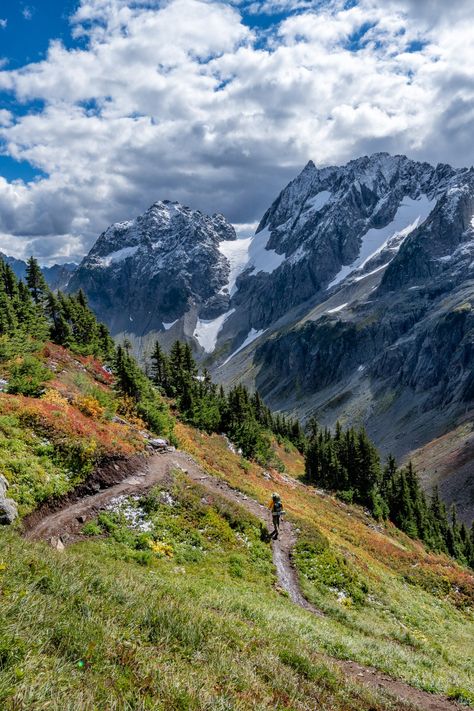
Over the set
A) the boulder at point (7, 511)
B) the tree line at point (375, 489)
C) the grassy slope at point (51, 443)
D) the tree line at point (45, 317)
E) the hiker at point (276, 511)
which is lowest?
the tree line at point (375, 489)

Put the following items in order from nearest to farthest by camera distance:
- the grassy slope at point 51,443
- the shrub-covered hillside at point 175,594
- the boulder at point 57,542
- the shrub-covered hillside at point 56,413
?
the shrub-covered hillside at point 175,594 → the boulder at point 57,542 → the grassy slope at point 51,443 → the shrub-covered hillside at point 56,413

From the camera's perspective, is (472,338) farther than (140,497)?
Yes

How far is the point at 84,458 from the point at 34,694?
17.8m

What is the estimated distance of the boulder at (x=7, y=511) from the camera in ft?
50.7

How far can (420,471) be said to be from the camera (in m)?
122

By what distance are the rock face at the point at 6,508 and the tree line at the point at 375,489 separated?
5079 centimetres

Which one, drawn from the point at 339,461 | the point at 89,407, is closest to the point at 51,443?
the point at 89,407

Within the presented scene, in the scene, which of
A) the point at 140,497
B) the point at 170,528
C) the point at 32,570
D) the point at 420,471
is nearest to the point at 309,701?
the point at 32,570

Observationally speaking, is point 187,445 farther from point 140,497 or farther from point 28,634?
point 28,634

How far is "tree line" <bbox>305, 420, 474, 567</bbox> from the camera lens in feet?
208

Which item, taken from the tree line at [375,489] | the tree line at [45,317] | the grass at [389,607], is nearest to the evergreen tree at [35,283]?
the tree line at [45,317]

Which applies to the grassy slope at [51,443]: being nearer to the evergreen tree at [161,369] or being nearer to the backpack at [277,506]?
the backpack at [277,506]

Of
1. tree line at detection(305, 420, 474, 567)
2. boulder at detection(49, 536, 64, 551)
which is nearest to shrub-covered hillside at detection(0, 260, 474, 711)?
boulder at detection(49, 536, 64, 551)

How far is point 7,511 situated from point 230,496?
545 inches
